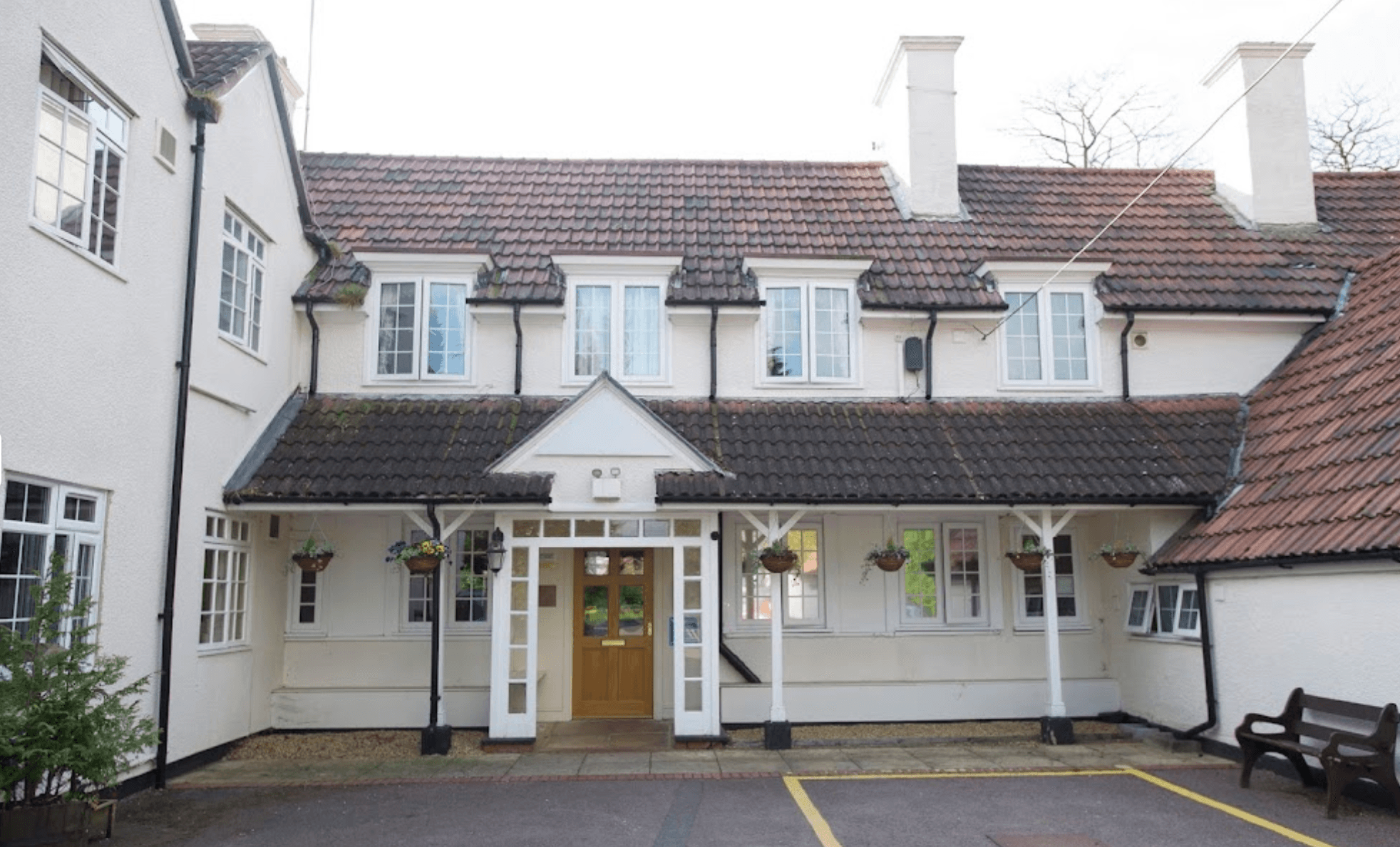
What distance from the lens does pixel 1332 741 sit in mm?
8883

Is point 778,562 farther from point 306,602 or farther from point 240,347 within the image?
point 240,347

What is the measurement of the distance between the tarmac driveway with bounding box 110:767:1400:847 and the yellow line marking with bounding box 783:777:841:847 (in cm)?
2

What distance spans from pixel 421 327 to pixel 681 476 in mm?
4553

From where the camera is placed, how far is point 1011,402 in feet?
46.9

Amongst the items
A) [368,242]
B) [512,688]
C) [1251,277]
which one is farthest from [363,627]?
[1251,277]

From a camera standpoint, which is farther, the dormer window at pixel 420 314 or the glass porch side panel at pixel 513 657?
the dormer window at pixel 420 314

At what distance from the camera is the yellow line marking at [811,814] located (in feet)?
27.8

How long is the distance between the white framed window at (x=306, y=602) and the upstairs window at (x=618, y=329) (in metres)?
4.56

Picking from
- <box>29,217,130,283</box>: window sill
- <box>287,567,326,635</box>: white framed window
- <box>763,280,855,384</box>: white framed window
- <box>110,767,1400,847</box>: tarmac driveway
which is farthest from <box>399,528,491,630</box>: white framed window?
<box>29,217,130,283</box>: window sill

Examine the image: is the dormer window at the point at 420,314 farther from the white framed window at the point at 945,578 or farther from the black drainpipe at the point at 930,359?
the white framed window at the point at 945,578

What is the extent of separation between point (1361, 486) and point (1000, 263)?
19.1ft

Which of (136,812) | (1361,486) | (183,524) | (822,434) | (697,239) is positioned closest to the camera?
(136,812)

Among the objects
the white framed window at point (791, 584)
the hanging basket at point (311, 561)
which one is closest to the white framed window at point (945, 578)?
the white framed window at point (791, 584)

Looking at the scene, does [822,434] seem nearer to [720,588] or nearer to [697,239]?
[720,588]
